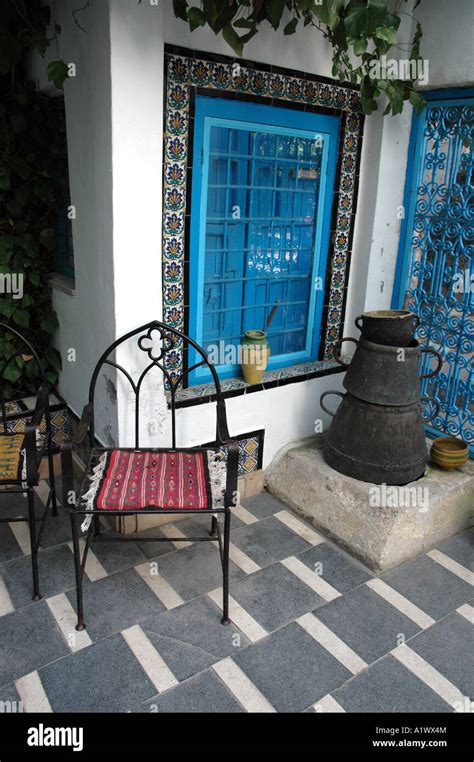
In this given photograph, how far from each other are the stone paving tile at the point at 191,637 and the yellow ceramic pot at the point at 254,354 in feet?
4.08

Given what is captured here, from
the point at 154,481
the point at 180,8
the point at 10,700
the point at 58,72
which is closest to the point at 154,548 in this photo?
the point at 154,481

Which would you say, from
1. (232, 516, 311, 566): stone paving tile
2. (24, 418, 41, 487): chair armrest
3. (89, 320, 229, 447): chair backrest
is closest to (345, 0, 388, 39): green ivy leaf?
(89, 320, 229, 447): chair backrest

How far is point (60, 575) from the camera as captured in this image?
2.72 meters

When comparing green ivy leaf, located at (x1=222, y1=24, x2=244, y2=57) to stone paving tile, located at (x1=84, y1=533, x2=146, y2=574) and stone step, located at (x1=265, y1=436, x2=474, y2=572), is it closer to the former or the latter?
stone step, located at (x1=265, y1=436, x2=474, y2=572)

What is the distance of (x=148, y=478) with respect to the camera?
2.50 meters

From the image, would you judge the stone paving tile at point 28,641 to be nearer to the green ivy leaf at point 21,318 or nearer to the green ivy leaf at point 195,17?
the green ivy leaf at point 21,318

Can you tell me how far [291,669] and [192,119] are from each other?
7.93 ft

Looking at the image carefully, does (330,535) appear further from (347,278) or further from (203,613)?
(347,278)

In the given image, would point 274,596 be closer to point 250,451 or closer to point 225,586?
point 225,586

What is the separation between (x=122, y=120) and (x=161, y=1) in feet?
1.62

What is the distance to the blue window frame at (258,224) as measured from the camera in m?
2.96

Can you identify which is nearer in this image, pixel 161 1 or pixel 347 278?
pixel 161 1

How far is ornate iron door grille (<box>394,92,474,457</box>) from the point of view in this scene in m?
3.23
